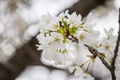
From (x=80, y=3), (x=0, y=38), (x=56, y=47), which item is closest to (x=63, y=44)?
(x=56, y=47)

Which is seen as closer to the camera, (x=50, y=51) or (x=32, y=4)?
(x=50, y=51)

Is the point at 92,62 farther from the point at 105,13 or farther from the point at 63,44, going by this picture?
the point at 105,13

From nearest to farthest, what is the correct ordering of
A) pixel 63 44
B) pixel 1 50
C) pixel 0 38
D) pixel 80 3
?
1. pixel 63 44
2. pixel 80 3
3. pixel 1 50
4. pixel 0 38

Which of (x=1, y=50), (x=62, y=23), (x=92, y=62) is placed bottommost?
(x=1, y=50)

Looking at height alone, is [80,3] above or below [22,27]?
above

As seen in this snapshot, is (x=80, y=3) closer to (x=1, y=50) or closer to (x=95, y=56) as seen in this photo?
(x=1, y=50)

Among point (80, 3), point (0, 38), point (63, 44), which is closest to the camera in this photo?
point (63, 44)
